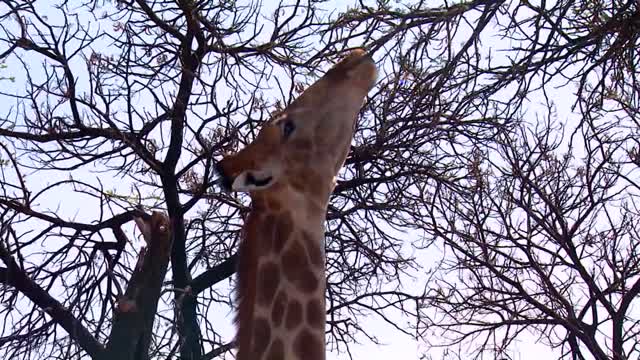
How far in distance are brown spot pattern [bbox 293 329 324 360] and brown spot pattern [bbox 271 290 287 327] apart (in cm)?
9

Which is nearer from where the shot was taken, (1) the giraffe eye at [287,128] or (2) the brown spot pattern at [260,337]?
(2) the brown spot pattern at [260,337]

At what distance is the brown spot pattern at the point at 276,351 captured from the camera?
3584 millimetres

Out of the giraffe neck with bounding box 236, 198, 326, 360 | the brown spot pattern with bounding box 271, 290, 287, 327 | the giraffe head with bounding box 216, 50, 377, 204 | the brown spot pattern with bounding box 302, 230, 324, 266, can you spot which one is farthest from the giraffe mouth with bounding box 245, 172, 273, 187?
the brown spot pattern with bounding box 271, 290, 287, 327

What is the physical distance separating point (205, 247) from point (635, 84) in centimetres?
461

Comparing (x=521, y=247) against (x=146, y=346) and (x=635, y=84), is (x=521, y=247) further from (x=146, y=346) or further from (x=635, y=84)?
(x=146, y=346)

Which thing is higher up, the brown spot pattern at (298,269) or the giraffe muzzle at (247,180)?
the giraffe muzzle at (247,180)

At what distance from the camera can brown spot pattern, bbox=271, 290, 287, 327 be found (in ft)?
11.9

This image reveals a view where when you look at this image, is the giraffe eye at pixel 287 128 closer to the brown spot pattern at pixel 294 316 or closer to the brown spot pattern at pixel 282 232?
the brown spot pattern at pixel 282 232

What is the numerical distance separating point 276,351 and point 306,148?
2.55ft

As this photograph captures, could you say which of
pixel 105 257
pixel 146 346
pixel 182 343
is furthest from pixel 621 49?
pixel 105 257

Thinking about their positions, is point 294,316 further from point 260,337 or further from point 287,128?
point 287,128

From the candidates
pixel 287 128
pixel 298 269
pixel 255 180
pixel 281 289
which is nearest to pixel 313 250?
pixel 298 269

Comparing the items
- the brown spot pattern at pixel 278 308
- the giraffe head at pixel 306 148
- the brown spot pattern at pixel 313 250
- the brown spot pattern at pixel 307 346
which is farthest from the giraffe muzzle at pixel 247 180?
the brown spot pattern at pixel 307 346

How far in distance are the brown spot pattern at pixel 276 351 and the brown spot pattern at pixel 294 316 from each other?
0.22ft
